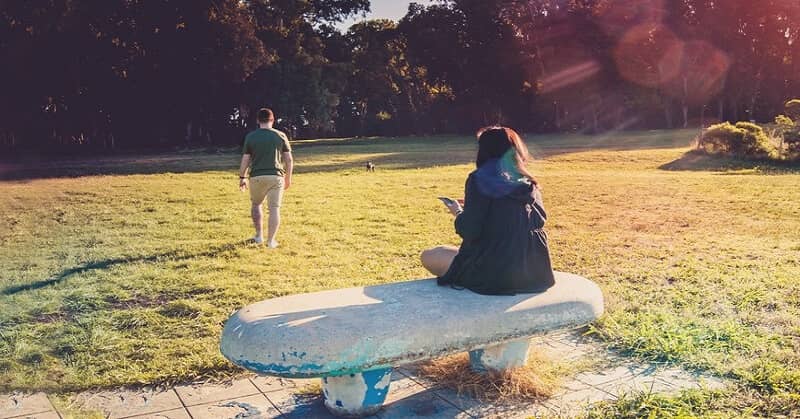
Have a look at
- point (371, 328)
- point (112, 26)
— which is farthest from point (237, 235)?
point (112, 26)

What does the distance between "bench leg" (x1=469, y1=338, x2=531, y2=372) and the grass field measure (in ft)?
2.24

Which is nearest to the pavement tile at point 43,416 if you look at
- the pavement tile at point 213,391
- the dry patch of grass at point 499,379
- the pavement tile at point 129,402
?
the pavement tile at point 129,402

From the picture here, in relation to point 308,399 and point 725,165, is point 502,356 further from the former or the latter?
point 725,165

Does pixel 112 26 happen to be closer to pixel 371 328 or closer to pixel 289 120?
pixel 289 120

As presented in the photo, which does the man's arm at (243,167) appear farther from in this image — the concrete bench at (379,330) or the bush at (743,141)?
the bush at (743,141)

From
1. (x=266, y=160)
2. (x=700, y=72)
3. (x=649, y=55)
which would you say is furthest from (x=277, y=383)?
(x=700, y=72)

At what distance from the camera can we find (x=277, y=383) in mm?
4688

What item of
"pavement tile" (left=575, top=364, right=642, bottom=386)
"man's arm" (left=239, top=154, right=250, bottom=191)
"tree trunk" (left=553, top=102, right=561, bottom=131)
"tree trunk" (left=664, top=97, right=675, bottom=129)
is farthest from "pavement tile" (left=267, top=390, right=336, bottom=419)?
"tree trunk" (left=553, top=102, right=561, bottom=131)

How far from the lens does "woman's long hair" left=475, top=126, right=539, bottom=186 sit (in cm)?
450

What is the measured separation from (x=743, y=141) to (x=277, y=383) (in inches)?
877

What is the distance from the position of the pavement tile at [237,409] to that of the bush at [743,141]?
22.3 m

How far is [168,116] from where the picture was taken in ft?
132

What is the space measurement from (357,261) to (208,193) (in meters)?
8.48

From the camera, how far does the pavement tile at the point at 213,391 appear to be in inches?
174
